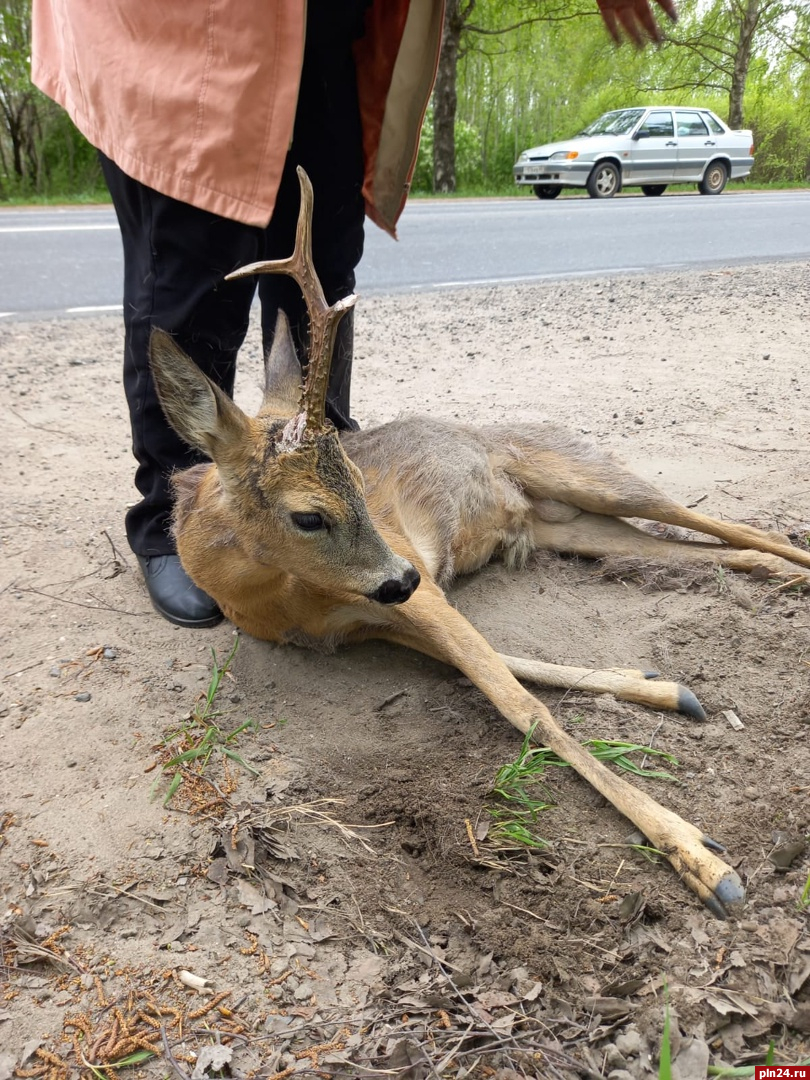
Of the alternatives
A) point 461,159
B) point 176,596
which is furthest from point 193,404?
point 461,159

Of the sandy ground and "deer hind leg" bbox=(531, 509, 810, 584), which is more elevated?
"deer hind leg" bbox=(531, 509, 810, 584)

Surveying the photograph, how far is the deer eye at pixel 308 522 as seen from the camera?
2602 mm

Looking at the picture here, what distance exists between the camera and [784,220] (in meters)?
14.9

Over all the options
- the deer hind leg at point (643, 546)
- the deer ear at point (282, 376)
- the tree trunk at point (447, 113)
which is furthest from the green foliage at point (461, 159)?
the deer ear at point (282, 376)

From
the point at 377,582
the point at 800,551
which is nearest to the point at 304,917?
the point at 377,582

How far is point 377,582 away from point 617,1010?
1.27 meters

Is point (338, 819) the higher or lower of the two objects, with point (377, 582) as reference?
lower

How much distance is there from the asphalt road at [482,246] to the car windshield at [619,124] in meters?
3.66

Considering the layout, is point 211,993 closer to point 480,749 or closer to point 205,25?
point 480,749

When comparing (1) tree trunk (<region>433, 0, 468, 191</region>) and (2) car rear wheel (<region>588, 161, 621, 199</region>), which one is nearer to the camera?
(2) car rear wheel (<region>588, 161, 621, 199</region>)

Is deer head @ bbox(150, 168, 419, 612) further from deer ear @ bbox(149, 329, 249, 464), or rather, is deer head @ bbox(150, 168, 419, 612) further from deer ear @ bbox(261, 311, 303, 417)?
deer ear @ bbox(261, 311, 303, 417)

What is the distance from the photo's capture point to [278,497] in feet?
8.55

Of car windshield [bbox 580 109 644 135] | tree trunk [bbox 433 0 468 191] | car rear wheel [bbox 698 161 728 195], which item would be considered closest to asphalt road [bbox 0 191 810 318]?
car windshield [bbox 580 109 644 135]

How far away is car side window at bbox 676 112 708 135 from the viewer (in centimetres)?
2008
